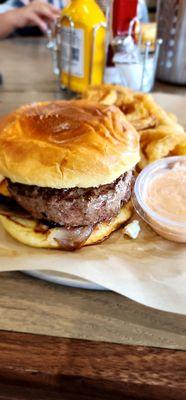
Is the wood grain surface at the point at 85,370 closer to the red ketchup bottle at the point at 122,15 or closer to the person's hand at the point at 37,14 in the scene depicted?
the red ketchup bottle at the point at 122,15

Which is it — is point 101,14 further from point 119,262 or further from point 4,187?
point 119,262

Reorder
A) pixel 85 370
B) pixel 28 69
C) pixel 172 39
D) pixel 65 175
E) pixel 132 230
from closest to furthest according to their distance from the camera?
pixel 85 370
pixel 65 175
pixel 132 230
pixel 172 39
pixel 28 69

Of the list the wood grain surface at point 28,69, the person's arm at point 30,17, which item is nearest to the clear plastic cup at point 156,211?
the wood grain surface at point 28,69

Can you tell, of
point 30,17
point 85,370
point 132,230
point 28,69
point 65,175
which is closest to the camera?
point 85,370

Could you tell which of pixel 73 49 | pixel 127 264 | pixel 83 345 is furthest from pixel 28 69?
pixel 83 345

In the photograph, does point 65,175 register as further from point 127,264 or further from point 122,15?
point 122,15

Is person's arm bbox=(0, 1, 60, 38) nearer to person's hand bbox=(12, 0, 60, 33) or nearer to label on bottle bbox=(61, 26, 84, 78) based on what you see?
person's hand bbox=(12, 0, 60, 33)

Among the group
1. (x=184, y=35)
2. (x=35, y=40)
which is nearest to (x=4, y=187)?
(x=184, y=35)

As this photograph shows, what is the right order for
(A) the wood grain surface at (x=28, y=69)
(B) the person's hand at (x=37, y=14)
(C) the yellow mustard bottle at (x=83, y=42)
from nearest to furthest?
(C) the yellow mustard bottle at (x=83, y=42) < (A) the wood grain surface at (x=28, y=69) < (B) the person's hand at (x=37, y=14)
